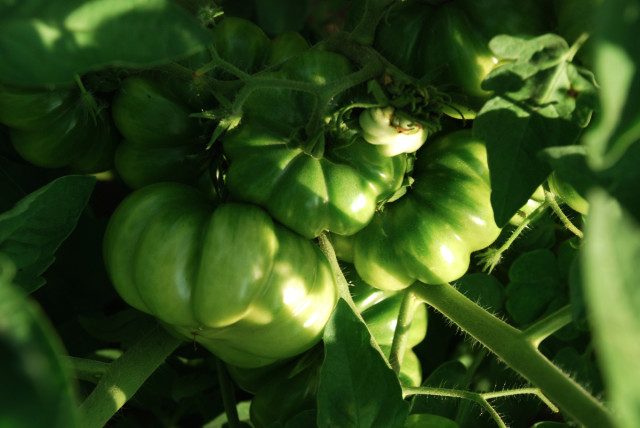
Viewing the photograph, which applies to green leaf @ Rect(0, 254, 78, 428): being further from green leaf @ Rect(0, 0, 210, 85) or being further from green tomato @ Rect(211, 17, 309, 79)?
green tomato @ Rect(211, 17, 309, 79)

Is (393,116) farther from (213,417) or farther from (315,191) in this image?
(213,417)

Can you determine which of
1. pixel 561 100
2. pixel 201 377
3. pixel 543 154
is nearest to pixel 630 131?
pixel 543 154

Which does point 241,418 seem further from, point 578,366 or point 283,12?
point 283,12

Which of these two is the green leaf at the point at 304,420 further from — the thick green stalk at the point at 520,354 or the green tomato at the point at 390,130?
the green tomato at the point at 390,130

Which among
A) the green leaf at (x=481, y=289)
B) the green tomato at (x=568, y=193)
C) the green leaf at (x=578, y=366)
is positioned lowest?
the green leaf at (x=578, y=366)

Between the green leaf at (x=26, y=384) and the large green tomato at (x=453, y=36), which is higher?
the green leaf at (x=26, y=384)

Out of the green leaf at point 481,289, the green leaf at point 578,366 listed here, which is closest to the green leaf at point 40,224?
the green leaf at point 481,289
